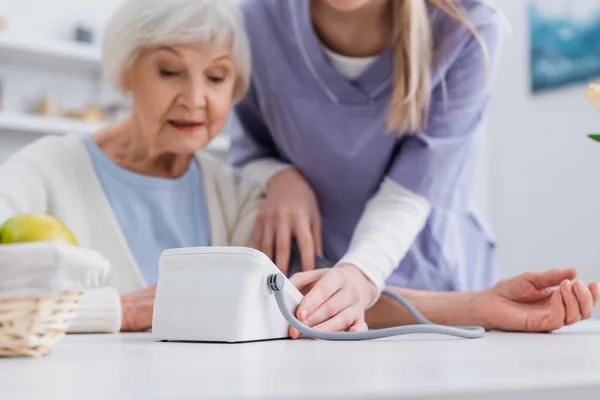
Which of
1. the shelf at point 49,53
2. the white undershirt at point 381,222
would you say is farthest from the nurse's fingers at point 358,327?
the shelf at point 49,53

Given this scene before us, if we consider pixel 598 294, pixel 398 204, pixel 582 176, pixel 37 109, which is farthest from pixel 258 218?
pixel 37 109

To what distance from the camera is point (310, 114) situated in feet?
4.36

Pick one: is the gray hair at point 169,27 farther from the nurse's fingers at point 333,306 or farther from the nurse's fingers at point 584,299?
the nurse's fingers at point 584,299

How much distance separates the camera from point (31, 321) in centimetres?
57

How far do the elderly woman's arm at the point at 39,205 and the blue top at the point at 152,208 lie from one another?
109 millimetres

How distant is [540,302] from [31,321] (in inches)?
26.1

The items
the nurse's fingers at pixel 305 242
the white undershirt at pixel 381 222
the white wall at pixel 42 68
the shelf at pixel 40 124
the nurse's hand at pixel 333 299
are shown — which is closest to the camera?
the nurse's hand at pixel 333 299

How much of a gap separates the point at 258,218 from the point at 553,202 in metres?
2.14

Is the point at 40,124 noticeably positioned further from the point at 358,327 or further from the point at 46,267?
the point at 46,267

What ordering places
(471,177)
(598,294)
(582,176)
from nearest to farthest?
1. (598,294)
2. (471,177)
3. (582,176)

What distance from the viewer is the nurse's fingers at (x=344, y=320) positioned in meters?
0.85

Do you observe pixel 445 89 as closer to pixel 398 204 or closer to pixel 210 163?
pixel 398 204

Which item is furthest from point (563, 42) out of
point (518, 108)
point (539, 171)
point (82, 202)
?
point (82, 202)

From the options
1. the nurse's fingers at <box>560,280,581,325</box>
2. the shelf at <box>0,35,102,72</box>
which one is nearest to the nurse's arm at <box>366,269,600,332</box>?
the nurse's fingers at <box>560,280,581,325</box>
